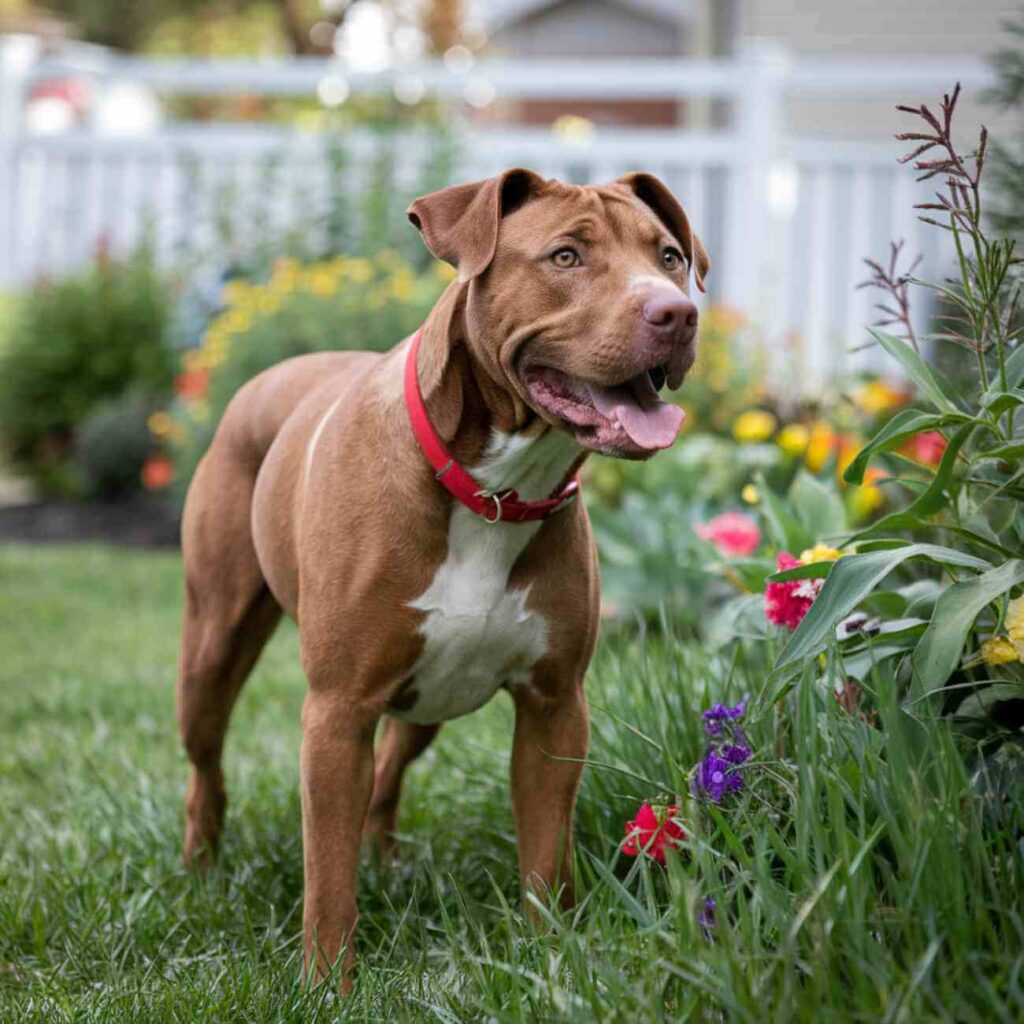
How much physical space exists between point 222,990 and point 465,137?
779 cm

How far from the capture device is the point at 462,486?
293cm

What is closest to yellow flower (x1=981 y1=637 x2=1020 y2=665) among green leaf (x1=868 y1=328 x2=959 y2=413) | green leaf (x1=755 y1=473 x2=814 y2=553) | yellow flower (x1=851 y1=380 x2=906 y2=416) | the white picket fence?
green leaf (x1=868 y1=328 x2=959 y2=413)

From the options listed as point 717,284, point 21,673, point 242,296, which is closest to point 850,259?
point 717,284

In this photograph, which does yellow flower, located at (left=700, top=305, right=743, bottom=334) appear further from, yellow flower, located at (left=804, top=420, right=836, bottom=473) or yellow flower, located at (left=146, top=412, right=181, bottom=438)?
yellow flower, located at (left=146, top=412, right=181, bottom=438)

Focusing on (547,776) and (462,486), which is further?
(547,776)

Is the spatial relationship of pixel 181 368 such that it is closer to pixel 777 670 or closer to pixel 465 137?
pixel 465 137

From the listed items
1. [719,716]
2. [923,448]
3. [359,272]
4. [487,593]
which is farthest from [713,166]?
[719,716]

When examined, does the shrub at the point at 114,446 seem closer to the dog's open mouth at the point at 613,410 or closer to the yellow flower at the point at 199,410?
the yellow flower at the point at 199,410

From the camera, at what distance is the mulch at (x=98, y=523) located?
29.8 ft

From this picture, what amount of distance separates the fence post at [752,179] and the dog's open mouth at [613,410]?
6905 mm

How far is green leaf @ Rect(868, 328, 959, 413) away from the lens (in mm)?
2709

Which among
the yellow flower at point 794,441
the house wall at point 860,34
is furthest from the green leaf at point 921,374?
the house wall at point 860,34

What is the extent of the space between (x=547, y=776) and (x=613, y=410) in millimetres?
856

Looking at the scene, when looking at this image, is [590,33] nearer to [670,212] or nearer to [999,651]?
[670,212]
